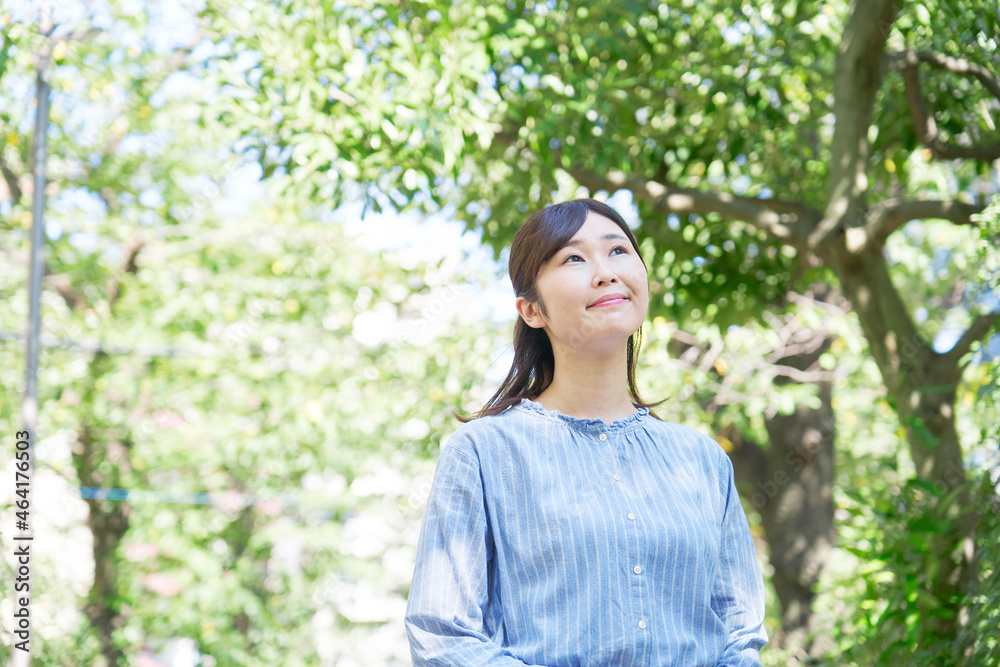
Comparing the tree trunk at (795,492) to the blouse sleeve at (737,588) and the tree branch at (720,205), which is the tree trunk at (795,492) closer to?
the tree branch at (720,205)

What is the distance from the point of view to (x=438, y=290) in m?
4.96

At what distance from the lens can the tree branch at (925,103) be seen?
2705mm

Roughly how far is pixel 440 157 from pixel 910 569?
5.74 ft

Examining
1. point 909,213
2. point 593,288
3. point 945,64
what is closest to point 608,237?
point 593,288

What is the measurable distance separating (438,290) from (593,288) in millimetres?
3801

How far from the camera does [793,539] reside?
15.2ft

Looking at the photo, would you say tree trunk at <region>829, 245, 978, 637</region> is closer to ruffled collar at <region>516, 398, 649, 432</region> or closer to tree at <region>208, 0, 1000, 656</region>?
tree at <region>208, 0, 1000, 656</region>

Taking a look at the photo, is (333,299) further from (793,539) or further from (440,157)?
(440,157)

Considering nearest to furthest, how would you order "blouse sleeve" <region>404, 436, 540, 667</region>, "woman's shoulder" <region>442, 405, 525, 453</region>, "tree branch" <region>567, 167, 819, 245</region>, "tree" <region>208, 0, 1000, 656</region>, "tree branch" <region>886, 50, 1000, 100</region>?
1. "blouse sleeve" <region>404, 436, 540, 667</region>
2. "woman's shoulder" <region>442, 405, 525, 453</region>
3. "tree" <region>208, 0, 1000, 656</region>
4. "tree branch" <region>886, 50, 1000, 100</region>
5. "tree branch" <region>567, 167, 819, 245</region>

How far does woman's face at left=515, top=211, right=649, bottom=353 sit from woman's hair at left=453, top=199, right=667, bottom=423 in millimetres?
17

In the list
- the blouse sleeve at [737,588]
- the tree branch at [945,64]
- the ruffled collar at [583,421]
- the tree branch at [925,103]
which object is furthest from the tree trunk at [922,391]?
the ruffled collar at [583,421]

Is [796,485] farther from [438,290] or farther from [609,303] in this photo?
[609,303]

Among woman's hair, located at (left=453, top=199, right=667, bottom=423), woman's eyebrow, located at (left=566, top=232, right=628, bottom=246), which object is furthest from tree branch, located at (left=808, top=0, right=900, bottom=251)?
woman's eyebrow, located at (left=566, top=232, right=628, bottom=246)

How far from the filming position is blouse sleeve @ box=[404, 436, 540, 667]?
1029mm
